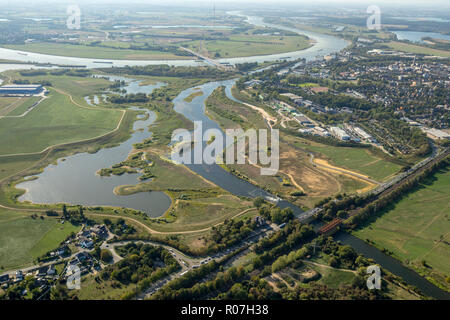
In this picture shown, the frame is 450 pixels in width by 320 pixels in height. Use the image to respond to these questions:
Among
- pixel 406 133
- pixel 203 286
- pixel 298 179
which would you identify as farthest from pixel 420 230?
pixel 406 133

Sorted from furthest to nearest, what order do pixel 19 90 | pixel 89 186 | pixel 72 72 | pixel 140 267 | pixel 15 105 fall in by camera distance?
1. pixel 72 72
2. pixel 19 90
3. pixel 15 105
4. pixel 89 186
5. pixel 140 267

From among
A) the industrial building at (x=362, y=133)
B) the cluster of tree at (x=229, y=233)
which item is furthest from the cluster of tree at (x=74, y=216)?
the industrial building at (x=362, y=133)

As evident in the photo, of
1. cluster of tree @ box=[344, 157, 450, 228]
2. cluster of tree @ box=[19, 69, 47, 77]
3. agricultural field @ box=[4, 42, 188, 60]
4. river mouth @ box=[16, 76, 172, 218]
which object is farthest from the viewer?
agricultural field @ box=[4, 42, 188, 60]

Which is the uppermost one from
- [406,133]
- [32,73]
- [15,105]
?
[32,73]

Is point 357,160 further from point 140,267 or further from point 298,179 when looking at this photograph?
point 140,267

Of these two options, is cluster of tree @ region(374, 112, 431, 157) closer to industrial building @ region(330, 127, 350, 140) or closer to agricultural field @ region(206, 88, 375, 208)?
industrial building @ region(330, 127, 350, 140)

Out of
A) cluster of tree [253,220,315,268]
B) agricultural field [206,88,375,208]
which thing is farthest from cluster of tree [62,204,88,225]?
agricultural field [206,88,375,208]

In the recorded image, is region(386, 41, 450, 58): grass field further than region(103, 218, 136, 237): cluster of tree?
Yes
